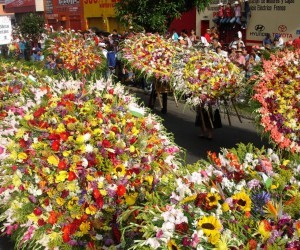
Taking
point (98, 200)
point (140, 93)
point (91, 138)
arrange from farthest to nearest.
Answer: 1. point (140, 93)
2. point (91, 138)
3. point (98, 200)

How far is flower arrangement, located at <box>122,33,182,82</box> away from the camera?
10797mm

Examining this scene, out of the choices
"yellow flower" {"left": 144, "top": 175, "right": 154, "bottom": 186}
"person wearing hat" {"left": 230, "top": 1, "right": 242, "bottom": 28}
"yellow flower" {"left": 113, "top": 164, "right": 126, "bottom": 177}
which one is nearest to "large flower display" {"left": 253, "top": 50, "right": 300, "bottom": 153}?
"yellow flower" {"left": 144, "top": 175, "right": 154, "bottom": 186}

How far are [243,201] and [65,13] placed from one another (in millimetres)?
35674

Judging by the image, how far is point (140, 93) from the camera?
15320 millimetres

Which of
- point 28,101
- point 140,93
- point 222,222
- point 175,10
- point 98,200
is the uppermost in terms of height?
point 175,10

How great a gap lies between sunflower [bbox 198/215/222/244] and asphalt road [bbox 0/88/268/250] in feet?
18.2

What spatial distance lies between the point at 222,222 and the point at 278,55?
5.45 metres

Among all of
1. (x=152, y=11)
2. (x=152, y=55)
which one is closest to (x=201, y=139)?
(x=152, y=55)

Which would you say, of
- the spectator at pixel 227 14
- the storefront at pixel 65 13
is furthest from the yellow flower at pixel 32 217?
the storefront at pixel 65 13

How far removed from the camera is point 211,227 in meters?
2.66

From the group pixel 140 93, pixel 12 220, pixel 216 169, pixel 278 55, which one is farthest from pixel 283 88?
pixel 140 93

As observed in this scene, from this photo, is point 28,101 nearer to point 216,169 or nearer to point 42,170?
point 42,170

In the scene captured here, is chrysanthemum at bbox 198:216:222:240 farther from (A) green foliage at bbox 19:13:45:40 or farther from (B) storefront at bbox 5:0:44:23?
(B) storefront at bbox 5:0:44:23

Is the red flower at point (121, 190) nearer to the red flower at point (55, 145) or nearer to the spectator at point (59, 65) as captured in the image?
the red flower at point (55, 145)
